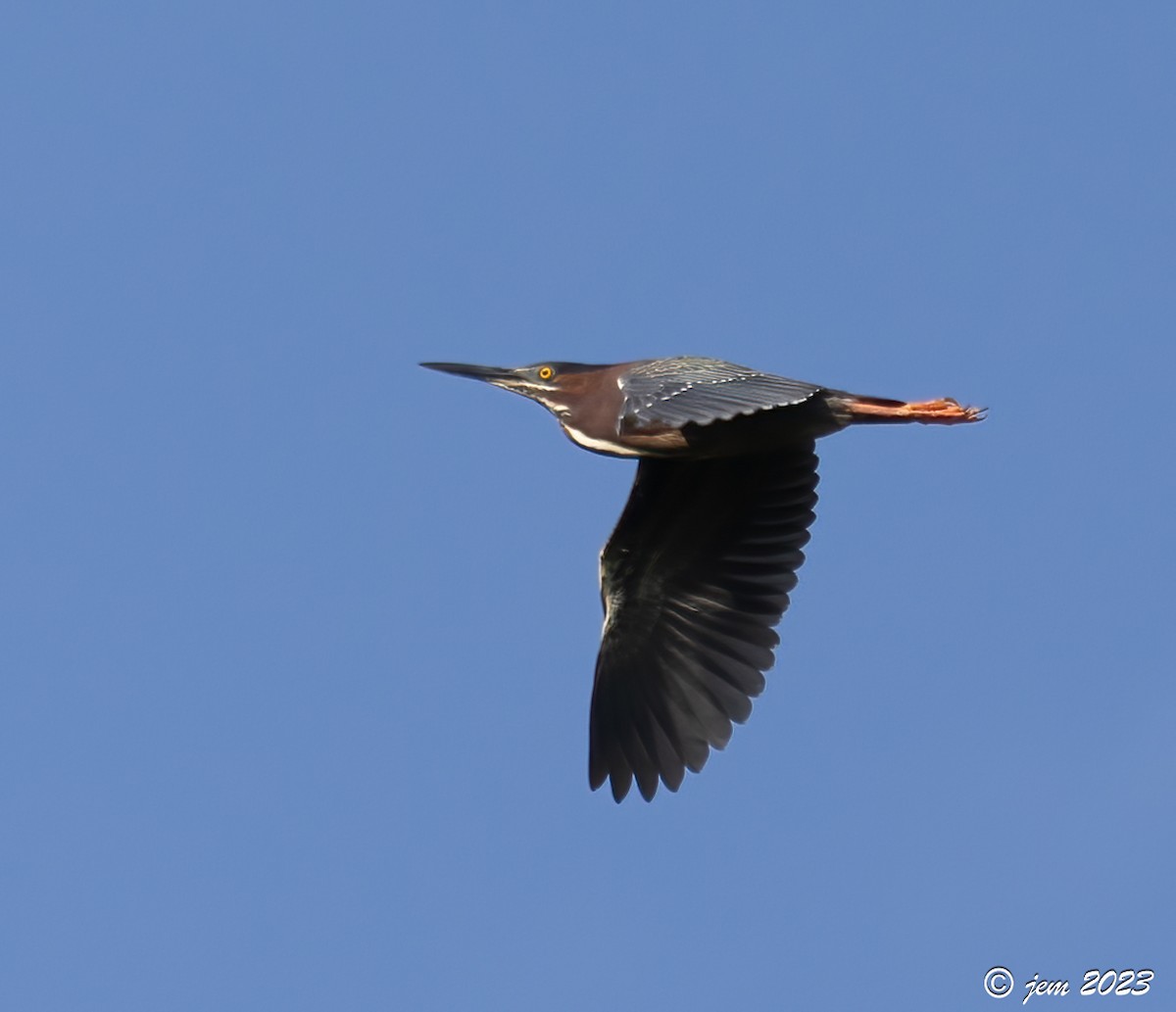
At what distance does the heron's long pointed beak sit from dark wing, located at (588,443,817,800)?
1008mm

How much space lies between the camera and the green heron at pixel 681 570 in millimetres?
11461

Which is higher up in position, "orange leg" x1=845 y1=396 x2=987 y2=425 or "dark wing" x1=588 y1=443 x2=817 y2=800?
"orange leg" x1=845 y1=396 x2=987 y2=425

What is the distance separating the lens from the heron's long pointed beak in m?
A: 11.9

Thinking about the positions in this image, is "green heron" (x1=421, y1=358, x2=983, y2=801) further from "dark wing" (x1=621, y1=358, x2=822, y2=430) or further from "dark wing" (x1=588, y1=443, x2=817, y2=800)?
"dark wing" (x1=621, y1=358, x2=822, y2=430)

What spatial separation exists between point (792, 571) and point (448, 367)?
8.12 feet

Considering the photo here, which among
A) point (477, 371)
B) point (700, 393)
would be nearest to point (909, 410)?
point (700, 393)

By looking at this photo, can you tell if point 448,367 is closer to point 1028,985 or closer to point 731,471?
point 731,471

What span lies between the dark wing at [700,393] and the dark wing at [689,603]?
1.14 m

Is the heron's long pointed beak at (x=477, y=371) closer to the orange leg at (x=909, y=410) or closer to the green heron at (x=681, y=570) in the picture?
the green heron at (x=681, y=570)

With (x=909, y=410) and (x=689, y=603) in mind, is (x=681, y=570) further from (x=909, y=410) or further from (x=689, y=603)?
(x=909, y=410)

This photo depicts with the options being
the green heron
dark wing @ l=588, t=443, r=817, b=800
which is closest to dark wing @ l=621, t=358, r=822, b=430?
→ the green heron

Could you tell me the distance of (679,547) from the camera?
12.1 meters

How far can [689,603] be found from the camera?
39.8 ft

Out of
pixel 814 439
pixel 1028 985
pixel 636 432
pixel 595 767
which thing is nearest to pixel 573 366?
pixel 636 432
